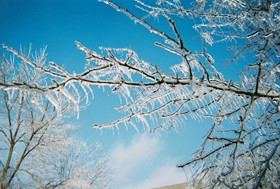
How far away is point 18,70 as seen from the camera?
31.1 feet

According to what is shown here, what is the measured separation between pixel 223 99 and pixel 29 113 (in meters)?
8.74

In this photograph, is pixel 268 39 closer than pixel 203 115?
Yes

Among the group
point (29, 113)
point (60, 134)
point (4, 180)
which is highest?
point (29, 113)

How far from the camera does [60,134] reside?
9797mm

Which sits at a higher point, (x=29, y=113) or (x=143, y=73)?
(x=29, y=113)

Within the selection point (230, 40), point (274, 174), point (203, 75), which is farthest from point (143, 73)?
point (230, 40)

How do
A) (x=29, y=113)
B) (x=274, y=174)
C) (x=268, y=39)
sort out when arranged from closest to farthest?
1. (x=268, y=39)
2. (x=274, y=174)
3. (x=29, y=113)

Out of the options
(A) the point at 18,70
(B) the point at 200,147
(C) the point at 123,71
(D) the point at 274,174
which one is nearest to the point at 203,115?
(B) the point at 200,147

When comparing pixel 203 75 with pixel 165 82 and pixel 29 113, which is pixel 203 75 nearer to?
pixel 165 82

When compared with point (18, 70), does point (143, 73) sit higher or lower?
lower

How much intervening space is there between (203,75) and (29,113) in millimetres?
8979

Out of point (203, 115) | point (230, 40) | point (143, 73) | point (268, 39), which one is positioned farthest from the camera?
point (230, 40)

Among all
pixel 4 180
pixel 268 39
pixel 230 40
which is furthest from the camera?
pixel 4 180

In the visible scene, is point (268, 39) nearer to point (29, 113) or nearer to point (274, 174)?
point (274, 174)
